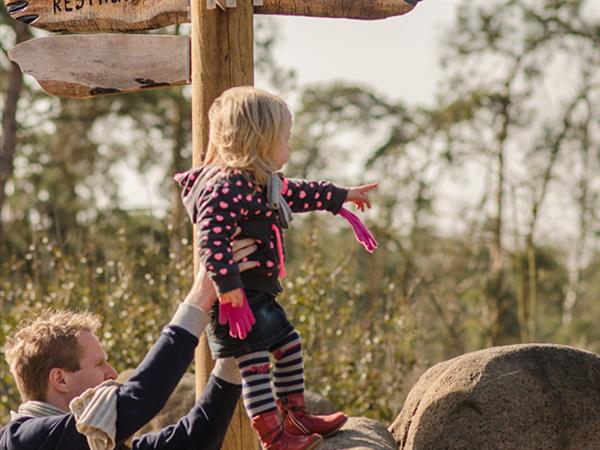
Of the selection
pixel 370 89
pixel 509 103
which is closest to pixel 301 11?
pixel 509 103

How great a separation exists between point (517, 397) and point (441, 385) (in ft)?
1.04

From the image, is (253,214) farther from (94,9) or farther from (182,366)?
(94,9)

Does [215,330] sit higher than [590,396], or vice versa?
[215,330]

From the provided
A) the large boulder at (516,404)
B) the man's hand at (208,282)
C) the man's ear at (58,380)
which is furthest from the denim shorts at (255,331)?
the large boulder at (516,404)

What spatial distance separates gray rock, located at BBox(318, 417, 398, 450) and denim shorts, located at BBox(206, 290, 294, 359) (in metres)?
0.67

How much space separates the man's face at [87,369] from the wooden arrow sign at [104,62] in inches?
56.0

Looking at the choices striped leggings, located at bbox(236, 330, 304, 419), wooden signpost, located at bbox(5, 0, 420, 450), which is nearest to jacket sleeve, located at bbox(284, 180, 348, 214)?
striped leggings, located at bbox(236, 330, 304, 419)

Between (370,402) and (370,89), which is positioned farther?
(370,89)

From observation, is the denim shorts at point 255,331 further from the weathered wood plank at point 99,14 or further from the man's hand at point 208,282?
the weathered wood plank at point 99,14

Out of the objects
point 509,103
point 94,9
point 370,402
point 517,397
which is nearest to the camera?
point 517,397

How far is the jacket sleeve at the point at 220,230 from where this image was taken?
12.4 feet

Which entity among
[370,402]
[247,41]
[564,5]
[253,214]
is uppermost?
[564,5]

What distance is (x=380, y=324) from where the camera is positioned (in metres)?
9.38

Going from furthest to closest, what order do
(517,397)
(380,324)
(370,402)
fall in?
(380,324) < (370,402) < (517,397)
